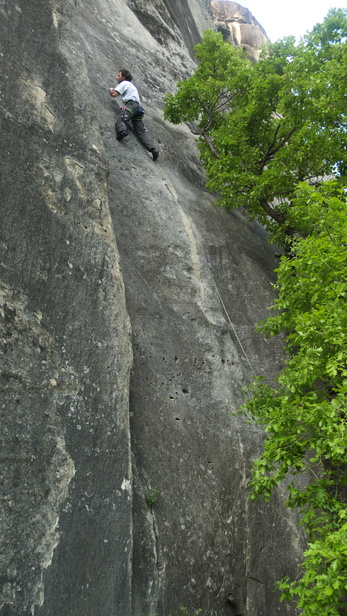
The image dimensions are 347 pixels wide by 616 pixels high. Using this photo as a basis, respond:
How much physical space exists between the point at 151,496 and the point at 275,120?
361 inches

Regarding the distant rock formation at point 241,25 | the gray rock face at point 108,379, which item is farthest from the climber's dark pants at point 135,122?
the distant rock formation at point 241,25

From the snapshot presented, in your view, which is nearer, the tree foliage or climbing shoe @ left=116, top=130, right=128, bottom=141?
the tree foliage

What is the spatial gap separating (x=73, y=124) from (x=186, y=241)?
333cm

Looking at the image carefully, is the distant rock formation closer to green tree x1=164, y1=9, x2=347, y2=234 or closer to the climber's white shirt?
green tree x1=164, y1=9, x2=347, y2=234

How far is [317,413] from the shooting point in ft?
17.6

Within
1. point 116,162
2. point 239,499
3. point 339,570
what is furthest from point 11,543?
point 116,162

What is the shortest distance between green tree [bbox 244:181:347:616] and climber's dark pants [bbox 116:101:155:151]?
4.56m

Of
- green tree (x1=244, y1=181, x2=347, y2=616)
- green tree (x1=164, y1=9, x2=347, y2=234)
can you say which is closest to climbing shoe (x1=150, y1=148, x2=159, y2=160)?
green tree (x1=164, y1=9, x2=347, y2=234)

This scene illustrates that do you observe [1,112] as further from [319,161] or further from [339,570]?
[319,161]

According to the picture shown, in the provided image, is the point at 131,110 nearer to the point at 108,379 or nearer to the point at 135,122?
the point at 135,122

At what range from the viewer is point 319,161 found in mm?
11281

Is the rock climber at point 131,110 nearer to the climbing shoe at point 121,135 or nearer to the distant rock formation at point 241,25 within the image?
the climbing shoe at point 121,135

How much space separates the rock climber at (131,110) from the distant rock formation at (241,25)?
27.2 m

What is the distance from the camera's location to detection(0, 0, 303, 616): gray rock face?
5148 mm
